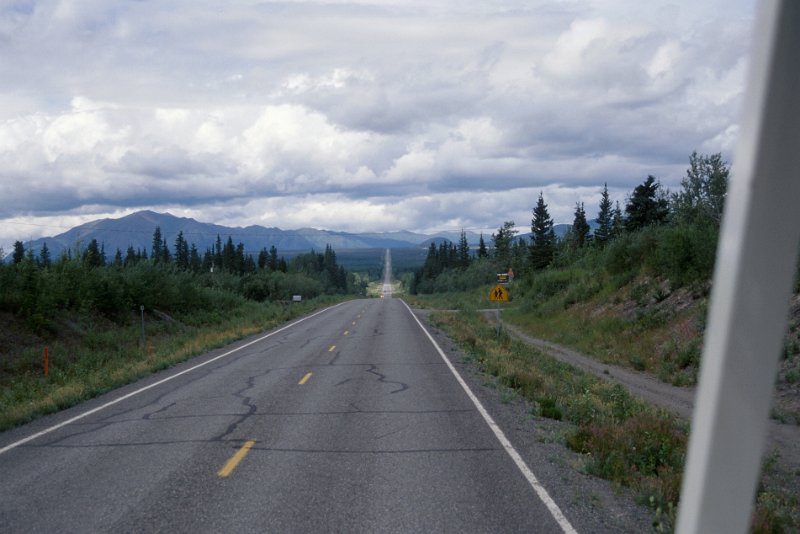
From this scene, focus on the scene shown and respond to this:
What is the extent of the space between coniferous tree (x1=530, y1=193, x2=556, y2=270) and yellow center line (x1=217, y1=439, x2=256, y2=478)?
3257 inches

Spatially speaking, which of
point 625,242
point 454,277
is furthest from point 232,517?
point 454,277

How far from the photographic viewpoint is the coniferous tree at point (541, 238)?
9181cm

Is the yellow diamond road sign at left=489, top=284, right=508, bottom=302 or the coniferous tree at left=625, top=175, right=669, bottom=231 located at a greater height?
the coniferous tree at left=625, top=175, right=669, bottom=231

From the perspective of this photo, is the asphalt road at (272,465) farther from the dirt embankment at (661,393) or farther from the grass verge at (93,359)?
the dirt embankment at (661,393)

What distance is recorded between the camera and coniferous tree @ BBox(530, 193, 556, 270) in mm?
91812

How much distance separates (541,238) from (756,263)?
9573 cm

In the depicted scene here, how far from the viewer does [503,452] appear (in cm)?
930

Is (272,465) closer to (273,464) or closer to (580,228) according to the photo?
(273,464)

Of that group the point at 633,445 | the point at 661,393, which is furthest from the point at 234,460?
the point at 661,393

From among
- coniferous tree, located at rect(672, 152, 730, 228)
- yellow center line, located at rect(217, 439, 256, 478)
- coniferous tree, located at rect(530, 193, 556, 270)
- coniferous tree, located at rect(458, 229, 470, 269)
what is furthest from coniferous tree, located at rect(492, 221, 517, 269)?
yellow center line, located at rect(217, 439, 256, 478)

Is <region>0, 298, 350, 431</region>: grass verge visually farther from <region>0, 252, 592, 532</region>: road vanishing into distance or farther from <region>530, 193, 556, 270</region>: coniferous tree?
<region>530, 193, 556, 270</region>: coniferous tree

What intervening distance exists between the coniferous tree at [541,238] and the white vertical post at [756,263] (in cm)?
8924

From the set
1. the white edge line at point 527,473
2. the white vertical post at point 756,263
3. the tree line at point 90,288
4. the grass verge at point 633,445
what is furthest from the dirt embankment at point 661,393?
the tree line at point 90,288

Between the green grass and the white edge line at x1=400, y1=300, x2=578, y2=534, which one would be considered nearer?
the white edge line at x1=400, y1=300, x2=578, y2=534
